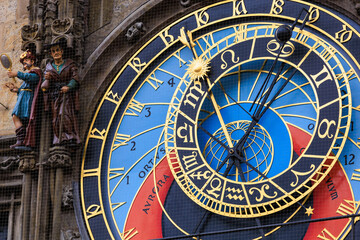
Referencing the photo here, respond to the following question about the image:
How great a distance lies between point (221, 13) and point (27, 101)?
1.87 meters

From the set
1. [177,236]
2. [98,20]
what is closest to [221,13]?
[98,20]

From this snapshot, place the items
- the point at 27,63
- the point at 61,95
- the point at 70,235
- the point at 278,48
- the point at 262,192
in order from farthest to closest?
the point at 27,63 < the point at 61,95 < the point at 70,235 < the point at 278,48 < the point at 262,192

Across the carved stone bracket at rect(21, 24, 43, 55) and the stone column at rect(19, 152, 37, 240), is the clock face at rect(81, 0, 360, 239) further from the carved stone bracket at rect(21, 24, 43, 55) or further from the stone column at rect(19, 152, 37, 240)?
the carved stone bracket at rect(21, 24, 43, 55)

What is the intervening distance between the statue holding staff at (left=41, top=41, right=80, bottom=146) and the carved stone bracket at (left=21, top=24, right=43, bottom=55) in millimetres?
141

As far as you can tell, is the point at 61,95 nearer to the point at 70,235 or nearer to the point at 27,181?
the point at 27,181

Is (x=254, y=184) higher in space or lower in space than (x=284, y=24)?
lower

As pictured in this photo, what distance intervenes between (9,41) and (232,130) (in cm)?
276

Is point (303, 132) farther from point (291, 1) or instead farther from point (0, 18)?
point (0, 18)

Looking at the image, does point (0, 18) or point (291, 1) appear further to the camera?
point (0, 18)

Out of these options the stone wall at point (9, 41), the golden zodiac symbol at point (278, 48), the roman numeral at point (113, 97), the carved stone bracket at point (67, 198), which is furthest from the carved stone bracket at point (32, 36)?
the golden zodiac symbol at point (278, 48)

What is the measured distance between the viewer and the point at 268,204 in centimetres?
997

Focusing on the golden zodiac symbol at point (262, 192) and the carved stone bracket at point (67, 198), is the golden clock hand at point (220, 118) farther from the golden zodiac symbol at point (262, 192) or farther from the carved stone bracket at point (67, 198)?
the carved stone bracket at point (67, 198)

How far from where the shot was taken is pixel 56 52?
1117 cm

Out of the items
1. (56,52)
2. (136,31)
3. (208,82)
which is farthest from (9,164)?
(208,82)
